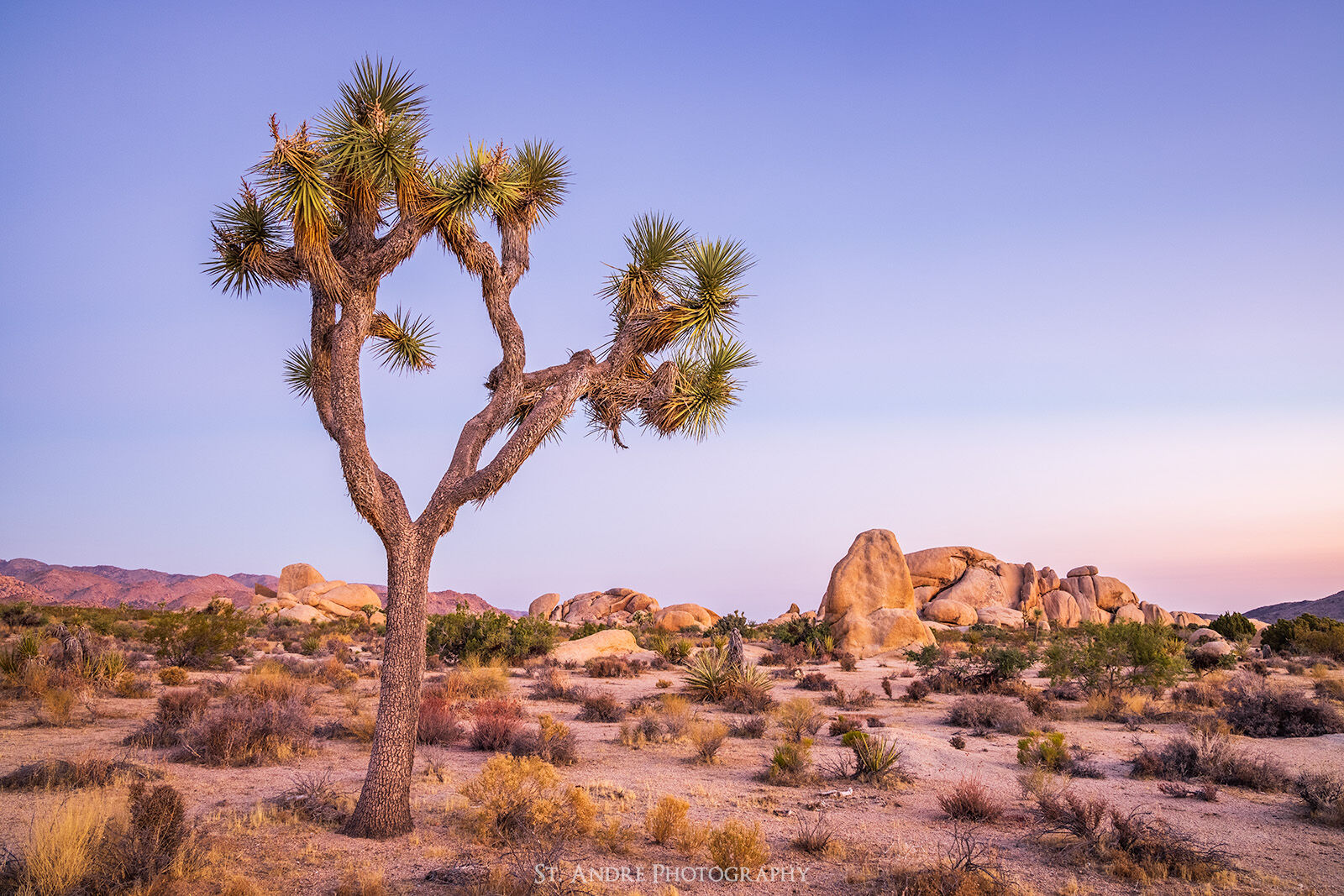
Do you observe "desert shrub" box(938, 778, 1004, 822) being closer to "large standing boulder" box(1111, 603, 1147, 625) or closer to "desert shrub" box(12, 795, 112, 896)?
"desert shrub" box(12, 795, 112, 896)

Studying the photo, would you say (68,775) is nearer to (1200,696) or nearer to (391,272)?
(391,272)

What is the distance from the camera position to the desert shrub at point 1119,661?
52.0ft

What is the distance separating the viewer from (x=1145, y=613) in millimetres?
54125

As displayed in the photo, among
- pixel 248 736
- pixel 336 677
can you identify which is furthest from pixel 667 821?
pixel 336 677

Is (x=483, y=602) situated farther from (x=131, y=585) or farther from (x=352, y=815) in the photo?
(x=352, y=815)

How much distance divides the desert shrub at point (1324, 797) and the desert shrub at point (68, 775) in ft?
42.5

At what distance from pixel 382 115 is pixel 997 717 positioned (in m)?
13.8

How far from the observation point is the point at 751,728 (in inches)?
499

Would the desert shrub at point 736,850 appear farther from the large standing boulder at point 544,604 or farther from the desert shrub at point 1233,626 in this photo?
the large standing boulder at point 544,604

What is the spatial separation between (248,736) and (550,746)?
13.6 feet

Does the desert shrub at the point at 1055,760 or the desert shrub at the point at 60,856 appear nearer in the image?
the desert shrub at the point at 60,856

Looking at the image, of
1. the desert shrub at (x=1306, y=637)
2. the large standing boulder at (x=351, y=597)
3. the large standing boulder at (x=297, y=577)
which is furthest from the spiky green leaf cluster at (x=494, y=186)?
the large standing boulder at (x=297, y=577)

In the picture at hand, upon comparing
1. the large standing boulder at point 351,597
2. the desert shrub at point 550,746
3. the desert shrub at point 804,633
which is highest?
the large standing boulder at point 351,597

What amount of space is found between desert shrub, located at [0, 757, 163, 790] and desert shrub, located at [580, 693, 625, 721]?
24.4ft
